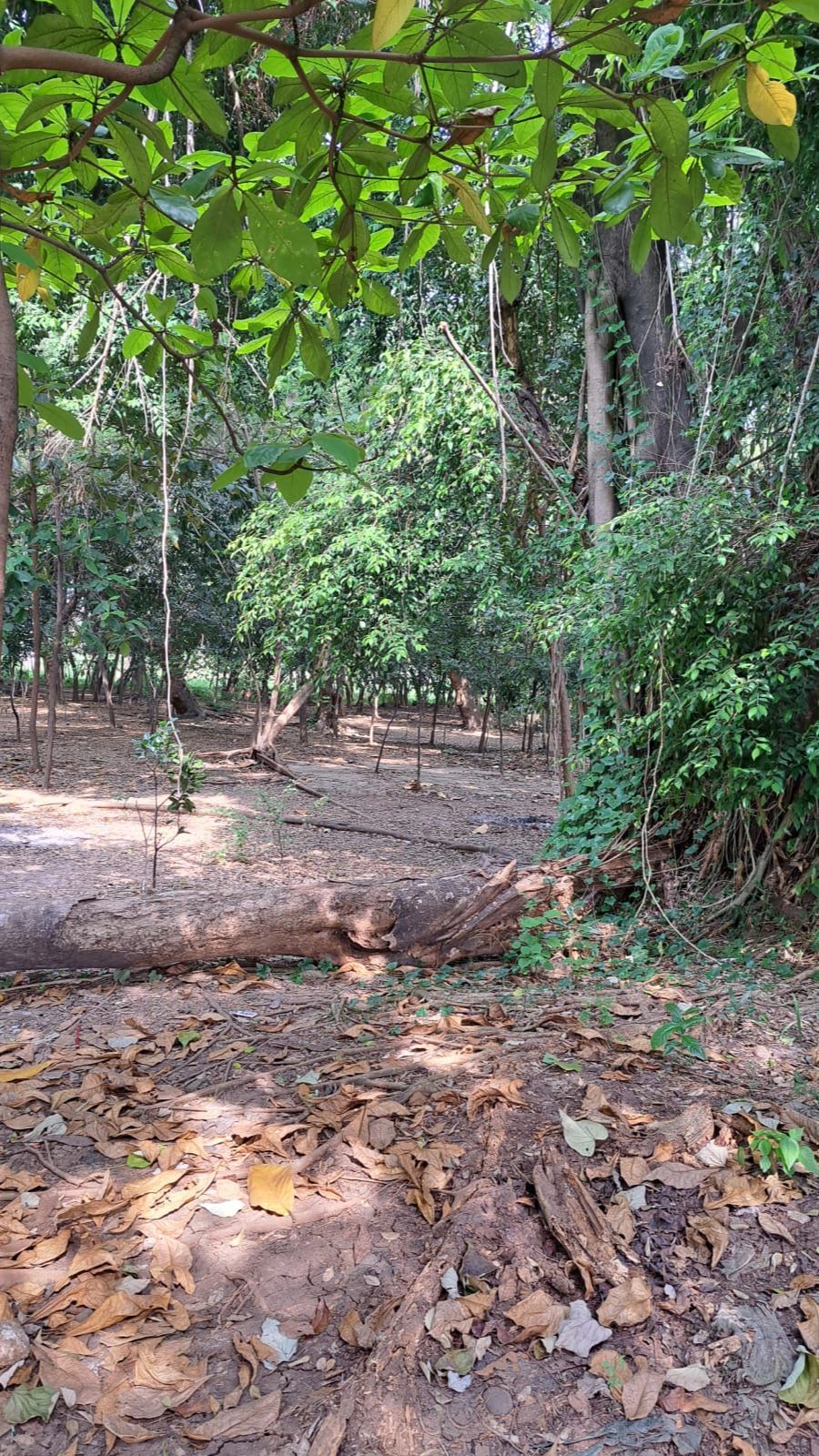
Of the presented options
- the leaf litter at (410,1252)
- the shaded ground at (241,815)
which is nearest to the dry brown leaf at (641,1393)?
the leaf litter at (410,1252)

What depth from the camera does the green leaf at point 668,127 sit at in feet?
3.75

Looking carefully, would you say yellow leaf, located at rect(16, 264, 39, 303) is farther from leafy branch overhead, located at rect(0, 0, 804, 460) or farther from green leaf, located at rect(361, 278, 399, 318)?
green leaf, located at rect(361, 278, 399, 318)

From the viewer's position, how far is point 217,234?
1184mm

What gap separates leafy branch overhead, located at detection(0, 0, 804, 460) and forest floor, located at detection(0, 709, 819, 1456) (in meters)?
1.57

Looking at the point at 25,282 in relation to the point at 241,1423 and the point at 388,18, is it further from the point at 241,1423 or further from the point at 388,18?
the point at 241,1423

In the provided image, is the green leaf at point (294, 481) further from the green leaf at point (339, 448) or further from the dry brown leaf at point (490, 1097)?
the dry brown leaf at point (490, 1097)

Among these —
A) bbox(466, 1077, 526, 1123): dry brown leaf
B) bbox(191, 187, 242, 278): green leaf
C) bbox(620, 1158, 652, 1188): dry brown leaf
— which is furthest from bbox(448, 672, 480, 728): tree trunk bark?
bbox(191, 187, 242, 278): green leaf

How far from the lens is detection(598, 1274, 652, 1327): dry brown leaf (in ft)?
5.64

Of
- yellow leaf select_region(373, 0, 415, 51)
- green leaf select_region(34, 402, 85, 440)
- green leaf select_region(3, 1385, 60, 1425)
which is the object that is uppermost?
yellow leaf select_region(373, 0, 415, 51)

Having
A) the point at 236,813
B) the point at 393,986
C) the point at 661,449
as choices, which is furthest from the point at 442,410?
the point at 236,813

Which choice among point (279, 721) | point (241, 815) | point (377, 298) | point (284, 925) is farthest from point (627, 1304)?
point (279, 721)

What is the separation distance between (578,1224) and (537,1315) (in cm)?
23

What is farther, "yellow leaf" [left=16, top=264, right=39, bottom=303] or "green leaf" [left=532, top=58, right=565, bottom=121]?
"yellow leaf" [left=16, top=264, right=39, bottom=303]

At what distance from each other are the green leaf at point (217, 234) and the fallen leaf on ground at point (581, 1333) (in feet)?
6.32
